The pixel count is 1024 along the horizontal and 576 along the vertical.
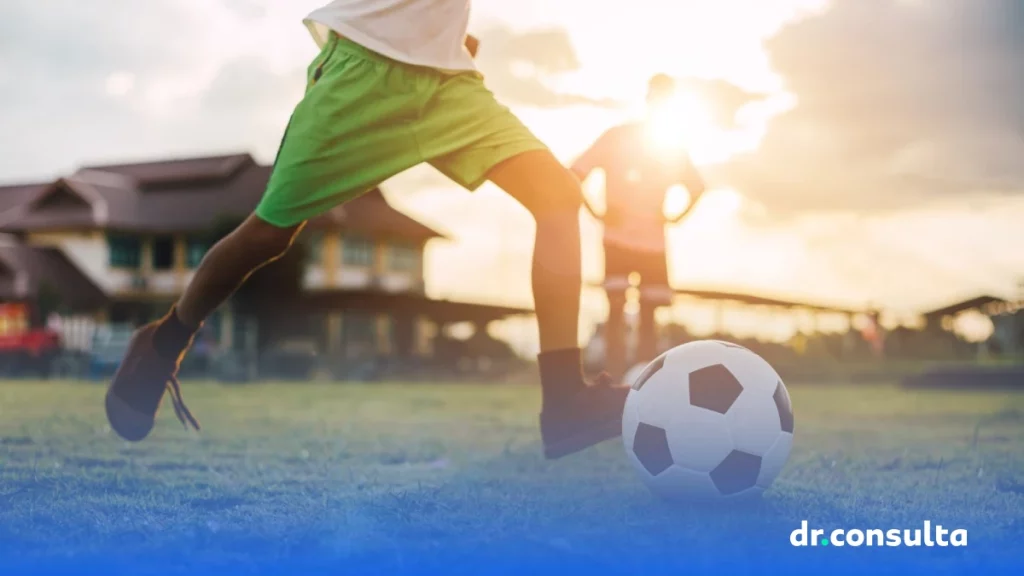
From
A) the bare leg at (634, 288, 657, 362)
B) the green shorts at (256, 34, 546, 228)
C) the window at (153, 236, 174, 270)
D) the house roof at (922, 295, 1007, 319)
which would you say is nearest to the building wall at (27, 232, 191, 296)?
the window at (153, 236, 174, 270)

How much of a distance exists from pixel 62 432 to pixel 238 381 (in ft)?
35.7

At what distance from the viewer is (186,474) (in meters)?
3.96

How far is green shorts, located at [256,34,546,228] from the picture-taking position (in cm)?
355

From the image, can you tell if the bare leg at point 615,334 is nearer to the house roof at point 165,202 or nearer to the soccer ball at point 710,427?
the soccer ball at point 710,427

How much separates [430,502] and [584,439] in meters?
0.63

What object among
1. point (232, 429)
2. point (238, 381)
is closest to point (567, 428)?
point (232, 429)

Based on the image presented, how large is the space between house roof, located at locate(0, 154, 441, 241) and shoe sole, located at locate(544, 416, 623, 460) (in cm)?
2247

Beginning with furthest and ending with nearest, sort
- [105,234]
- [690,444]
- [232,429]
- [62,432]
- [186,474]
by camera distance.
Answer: [105,234] → [232,429] → [62,432] → [186,474] → [690,444]

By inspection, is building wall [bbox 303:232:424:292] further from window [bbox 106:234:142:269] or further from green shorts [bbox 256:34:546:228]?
green shorts [bbox 256:34:546:228]

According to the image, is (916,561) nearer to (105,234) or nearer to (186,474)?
(186,474)

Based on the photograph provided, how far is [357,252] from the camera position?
27.8 meters

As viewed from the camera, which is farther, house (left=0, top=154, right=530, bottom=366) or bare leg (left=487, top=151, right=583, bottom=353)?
house (left=0, top=154, right=530, bottom=366)

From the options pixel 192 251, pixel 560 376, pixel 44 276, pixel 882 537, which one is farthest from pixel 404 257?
pixel 882 537

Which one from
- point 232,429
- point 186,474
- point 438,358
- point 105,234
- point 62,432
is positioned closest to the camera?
point 186,474
